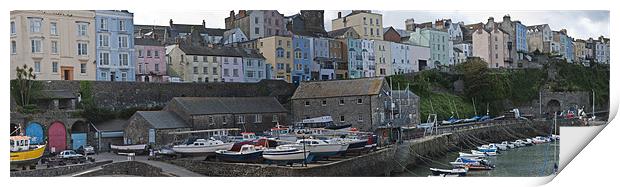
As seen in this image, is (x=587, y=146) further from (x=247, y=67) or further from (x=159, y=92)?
(x=159, y=92)

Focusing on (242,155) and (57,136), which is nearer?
(242,155)

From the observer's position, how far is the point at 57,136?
12695mm

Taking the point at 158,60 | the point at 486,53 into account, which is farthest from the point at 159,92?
the point at 486,53

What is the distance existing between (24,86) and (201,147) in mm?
2888

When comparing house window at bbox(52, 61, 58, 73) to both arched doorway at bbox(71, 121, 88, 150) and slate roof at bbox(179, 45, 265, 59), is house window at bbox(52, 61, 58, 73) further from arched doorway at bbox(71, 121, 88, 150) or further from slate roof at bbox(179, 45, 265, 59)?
slate roof at bbox(179, 45, 265, 59)

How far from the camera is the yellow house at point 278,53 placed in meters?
13.8

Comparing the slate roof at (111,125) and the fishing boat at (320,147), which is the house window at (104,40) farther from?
the fishing boat at (320,147)

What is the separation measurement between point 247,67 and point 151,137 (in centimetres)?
207

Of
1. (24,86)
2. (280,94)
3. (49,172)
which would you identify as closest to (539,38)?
(280,94)

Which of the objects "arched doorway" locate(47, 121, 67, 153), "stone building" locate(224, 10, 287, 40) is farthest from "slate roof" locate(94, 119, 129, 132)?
"stone building" locate(224, 10, 287, 40)

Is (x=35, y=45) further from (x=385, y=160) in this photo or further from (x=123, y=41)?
(x=385, y=160)
